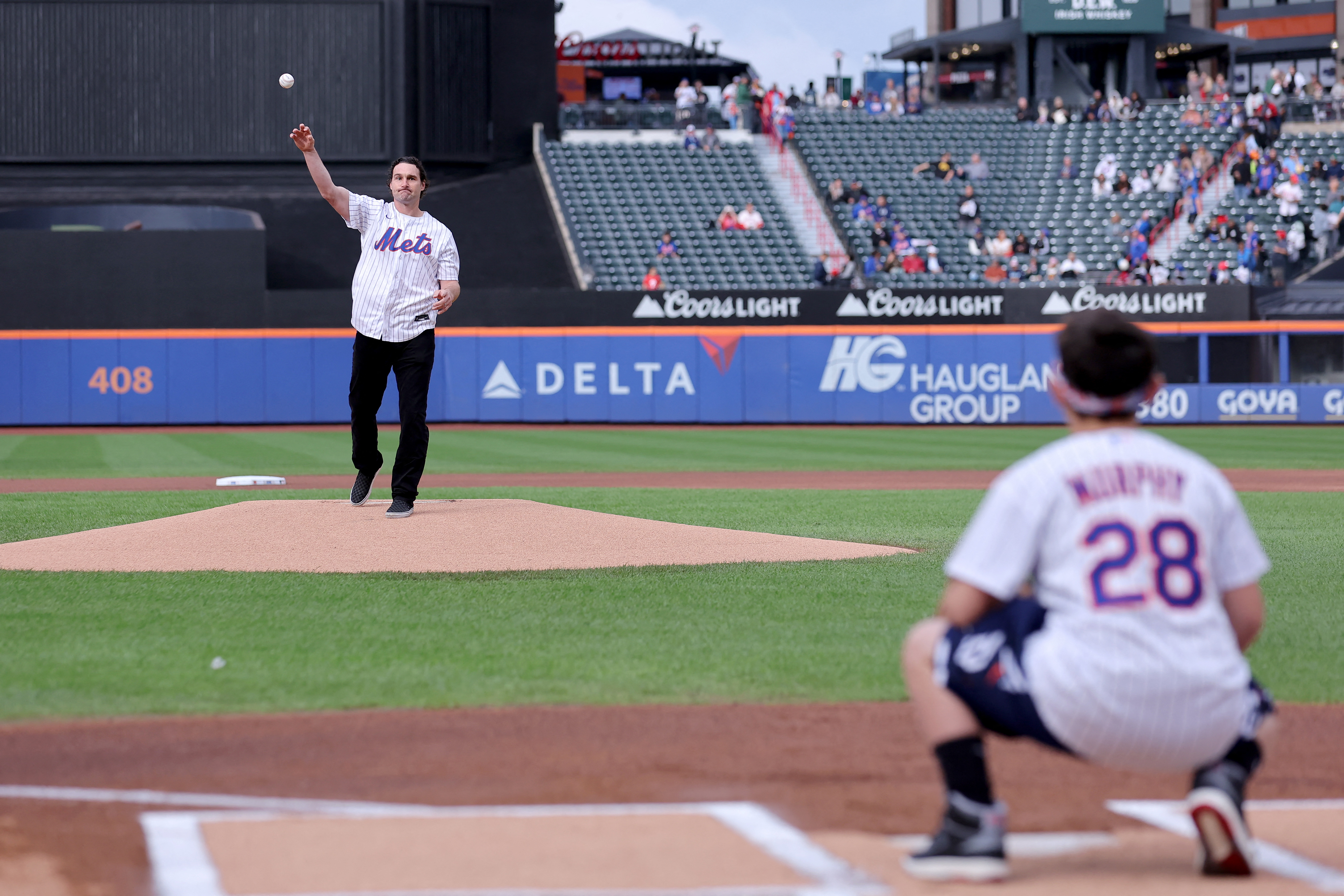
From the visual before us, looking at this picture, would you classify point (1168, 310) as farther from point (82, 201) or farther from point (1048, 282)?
point (82, 201)

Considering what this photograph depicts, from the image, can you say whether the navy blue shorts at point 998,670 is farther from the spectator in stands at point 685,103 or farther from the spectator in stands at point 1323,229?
the spectator in stands at point 685,103

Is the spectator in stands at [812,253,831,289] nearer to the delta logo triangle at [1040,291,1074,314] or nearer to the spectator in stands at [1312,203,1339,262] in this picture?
the delta logo triangle at [1040,291,1074,314]

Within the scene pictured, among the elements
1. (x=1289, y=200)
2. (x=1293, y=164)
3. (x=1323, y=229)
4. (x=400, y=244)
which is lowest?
(x=400, y=244)

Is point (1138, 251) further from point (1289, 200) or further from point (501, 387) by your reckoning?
point (501, 387)

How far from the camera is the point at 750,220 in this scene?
1281 inches

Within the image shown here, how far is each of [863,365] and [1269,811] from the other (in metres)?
25.1

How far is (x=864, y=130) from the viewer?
3591 centimetres

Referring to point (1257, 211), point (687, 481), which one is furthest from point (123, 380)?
point (1257, 211)

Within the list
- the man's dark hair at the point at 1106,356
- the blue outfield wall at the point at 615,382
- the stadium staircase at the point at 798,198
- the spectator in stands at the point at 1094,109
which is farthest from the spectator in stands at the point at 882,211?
the man's dark hair at the point at 1106,356

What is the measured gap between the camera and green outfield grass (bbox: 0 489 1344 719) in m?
4.75

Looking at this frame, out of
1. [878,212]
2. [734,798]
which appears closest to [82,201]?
[878,212]

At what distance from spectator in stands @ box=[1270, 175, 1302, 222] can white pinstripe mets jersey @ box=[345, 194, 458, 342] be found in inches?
1086

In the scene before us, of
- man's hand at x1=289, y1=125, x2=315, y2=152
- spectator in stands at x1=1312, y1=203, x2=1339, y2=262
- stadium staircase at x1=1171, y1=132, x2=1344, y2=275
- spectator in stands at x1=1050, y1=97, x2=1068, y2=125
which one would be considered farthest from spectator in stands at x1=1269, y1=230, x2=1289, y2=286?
man's hand at x1=289, y1=125, x2=315, y2=152

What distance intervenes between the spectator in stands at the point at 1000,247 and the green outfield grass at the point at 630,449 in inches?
176
